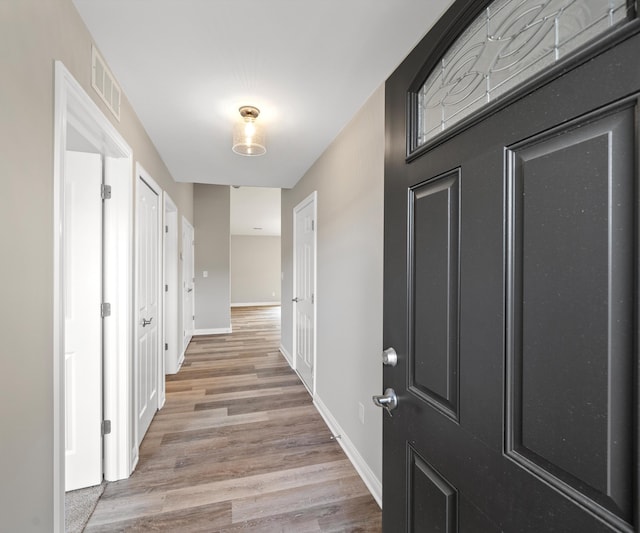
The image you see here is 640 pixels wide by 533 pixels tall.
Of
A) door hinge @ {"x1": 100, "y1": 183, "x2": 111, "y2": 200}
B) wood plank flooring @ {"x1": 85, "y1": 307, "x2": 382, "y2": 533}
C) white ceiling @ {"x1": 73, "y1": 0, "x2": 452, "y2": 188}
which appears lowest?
wood plank flooring @ {"x1": 85, "y1": 307, "x2": 382, "y2": 533}

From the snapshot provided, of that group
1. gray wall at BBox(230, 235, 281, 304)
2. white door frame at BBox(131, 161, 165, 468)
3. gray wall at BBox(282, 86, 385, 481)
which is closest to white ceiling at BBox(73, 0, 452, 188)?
gray wall at BBox(282, 86, 385, 481)

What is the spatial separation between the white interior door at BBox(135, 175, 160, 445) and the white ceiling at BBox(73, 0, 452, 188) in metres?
0.60

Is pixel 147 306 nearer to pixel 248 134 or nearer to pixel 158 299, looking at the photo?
pixel 158 299

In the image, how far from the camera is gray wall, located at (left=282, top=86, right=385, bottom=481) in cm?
181

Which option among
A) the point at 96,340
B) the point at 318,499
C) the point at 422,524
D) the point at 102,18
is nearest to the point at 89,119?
the point at 102,18

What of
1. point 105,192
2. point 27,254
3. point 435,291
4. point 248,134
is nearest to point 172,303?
point 105,192

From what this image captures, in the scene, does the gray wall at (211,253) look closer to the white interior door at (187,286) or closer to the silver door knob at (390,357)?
the white interior door at (187,286)

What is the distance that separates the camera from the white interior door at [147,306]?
7.12 feet

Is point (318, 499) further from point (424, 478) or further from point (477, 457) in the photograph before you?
point (477, 457)

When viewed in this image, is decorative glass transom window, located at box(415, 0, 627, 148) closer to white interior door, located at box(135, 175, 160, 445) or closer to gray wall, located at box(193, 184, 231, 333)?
white interior door, located at box(135, 175, 160, 445)

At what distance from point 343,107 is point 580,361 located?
1.89 m

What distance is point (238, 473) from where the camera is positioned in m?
1.99

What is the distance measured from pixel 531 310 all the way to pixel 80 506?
236 cm

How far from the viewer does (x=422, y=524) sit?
2.79ft
